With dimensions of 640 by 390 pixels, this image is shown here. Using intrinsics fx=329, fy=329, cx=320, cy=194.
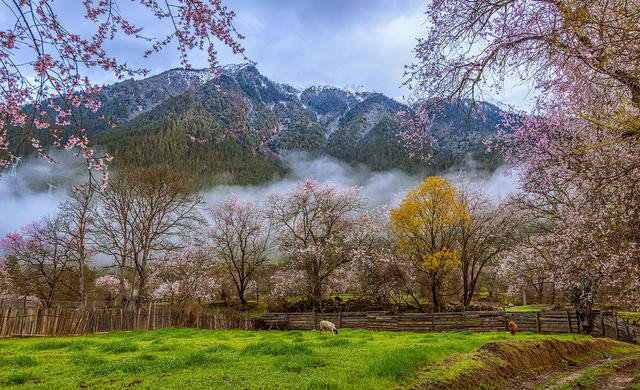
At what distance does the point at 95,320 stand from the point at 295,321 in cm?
1336

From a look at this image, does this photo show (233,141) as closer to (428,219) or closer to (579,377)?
(428,219)

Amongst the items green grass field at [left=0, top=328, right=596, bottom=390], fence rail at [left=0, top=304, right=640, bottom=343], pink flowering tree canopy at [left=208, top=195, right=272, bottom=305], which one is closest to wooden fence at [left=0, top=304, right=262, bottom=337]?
fence rail at [left=0, top=304, right=640, bottom=343]

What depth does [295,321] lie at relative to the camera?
25641 mm

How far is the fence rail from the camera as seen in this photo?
1489 centimetres

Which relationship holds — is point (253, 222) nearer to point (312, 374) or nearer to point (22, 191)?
point (312, 374)

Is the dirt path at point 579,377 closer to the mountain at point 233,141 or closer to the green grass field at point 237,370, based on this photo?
the green grass field at point 237,370

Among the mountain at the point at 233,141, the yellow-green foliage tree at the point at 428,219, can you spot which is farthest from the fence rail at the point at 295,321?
the mountain at the point at 233,141

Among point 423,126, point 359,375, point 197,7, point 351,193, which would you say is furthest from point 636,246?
point 351,193

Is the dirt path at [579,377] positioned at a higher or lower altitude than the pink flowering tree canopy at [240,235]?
lower

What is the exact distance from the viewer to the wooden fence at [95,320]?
46.4 feet

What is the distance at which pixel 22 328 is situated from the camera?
46.9 feet

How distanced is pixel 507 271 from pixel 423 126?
119 feet

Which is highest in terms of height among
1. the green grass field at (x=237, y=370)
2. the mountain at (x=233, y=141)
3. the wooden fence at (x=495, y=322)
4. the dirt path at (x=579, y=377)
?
the mountain at (x=233, y=141)

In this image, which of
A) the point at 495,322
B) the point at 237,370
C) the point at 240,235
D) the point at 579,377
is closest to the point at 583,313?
the point at 495,322
